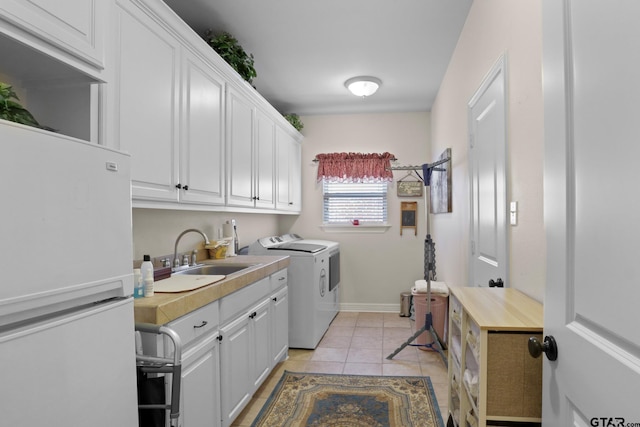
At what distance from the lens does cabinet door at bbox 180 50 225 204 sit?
7.09ft

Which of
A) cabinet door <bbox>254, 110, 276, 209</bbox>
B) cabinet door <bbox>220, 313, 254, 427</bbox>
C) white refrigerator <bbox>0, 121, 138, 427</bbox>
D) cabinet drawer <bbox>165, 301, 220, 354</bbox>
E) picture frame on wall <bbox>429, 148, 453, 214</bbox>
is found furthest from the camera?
picture frame on wall <bbox>429, 148, 453, 214</bbox>

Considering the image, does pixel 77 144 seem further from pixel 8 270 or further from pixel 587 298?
pixel 587 298

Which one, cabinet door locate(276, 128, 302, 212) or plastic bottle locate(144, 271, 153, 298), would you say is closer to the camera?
plastic bottle locate(144, 271, 153, 298)

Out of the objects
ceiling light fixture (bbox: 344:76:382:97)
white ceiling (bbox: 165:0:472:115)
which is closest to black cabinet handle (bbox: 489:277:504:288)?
white ceiling (bbox: 165:0:472:115)

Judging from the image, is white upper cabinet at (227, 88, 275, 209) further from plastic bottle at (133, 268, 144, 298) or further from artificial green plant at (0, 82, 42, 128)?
artificial green plant at (0, 82, 42, 128)

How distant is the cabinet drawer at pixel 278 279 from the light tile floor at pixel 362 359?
0.72 m

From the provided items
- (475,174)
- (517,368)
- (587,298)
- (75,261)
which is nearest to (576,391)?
(587,298)

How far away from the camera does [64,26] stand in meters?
1.16

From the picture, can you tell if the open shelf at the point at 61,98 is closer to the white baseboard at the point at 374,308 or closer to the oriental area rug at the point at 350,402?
the oriental area rug at the point at 350,402

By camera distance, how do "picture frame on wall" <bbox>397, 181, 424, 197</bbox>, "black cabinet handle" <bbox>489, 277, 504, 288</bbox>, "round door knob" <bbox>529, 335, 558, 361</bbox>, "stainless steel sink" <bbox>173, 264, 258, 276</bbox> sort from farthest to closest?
"picture frame on wall" <bbox>397, 181, 424, 197</bbox>
"stainless steel sink" <bbox>173, 264, 258, 276</bbox>
"black cabinet handle" <bbox>489, 277, 504, 288</bbox>
"round door knob" <bbox>529, 335, 558, 361</bbox>

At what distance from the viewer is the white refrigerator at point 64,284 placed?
2.58 ft

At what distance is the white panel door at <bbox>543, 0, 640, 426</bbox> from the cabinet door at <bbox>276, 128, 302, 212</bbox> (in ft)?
10.7

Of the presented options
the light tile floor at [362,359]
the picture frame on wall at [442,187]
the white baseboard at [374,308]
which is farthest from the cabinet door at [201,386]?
the white baseboard at [374,308]

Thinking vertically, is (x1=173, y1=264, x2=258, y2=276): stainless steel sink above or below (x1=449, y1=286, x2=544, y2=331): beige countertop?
below
